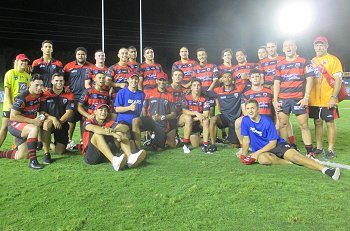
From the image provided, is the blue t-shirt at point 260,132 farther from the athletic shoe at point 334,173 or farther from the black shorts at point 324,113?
the black shorts at point 324,113

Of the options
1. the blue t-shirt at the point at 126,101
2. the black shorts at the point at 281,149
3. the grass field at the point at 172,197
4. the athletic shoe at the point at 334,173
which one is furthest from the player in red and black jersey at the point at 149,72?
the athletic shoe at the point at 334,173

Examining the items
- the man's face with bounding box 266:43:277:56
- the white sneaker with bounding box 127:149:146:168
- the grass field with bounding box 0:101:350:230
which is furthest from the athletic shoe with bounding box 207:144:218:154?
the man's face with bounding box 266:43:277:56

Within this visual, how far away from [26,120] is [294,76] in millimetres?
3962

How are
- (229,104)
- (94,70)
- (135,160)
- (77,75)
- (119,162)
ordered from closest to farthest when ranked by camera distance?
(119,162) < (135,160) < (94,70) < (77,75) < (229,104)

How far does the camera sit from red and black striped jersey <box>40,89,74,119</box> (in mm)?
5309

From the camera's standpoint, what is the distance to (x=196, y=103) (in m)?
6.07

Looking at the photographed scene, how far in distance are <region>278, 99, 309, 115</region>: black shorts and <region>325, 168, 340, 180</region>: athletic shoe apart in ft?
4.49

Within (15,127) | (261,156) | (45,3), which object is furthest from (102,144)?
(45,3)

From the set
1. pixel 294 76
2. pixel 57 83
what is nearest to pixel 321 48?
pixel 294 76

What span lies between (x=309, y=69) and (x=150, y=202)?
332cm

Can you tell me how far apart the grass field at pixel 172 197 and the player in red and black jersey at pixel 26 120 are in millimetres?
294

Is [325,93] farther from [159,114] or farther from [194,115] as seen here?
[159,114]

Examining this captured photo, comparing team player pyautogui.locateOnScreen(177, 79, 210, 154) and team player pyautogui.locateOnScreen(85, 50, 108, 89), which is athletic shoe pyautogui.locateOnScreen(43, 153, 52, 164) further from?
team player pyautogui.locateOnScreen(177, 79, 210, 154)

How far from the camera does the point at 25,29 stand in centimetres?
2369
